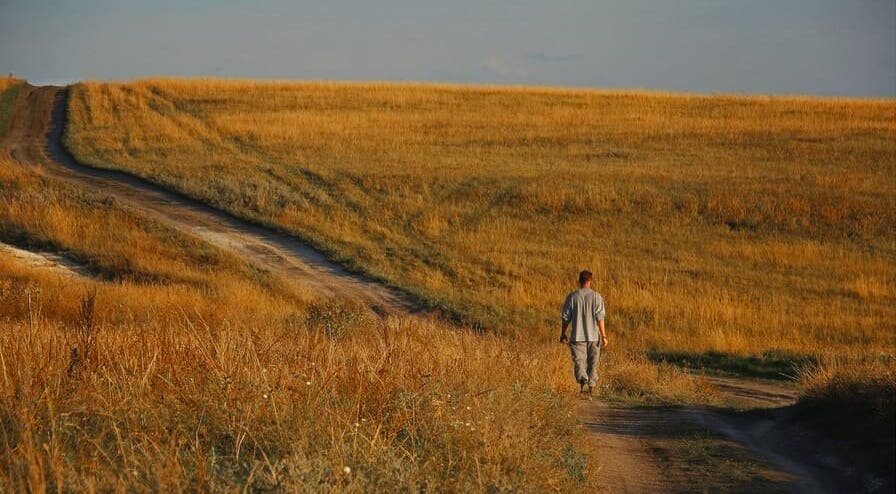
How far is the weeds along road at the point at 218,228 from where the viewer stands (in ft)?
83.7

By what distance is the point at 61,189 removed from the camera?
3250 cm

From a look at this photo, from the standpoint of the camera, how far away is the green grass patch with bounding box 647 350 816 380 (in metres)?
20.5

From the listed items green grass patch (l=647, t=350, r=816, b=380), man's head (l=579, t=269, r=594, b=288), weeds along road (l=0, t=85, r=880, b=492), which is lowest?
green grass patch (l=647, t=350, r=816, b=380)

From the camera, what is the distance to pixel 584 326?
1402cm

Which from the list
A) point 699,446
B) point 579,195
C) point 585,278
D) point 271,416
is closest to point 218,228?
point 579,195

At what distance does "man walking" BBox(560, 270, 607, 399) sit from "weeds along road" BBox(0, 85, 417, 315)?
10.0 meters

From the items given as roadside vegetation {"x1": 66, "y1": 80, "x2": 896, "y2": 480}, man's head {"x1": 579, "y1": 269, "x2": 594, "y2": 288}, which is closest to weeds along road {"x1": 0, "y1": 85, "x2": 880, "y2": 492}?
roadside vegetation {"x1": 66, "y1": 80, "x2": 896, "y2": 480}

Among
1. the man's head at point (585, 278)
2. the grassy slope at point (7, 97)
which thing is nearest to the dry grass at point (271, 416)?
the man's head at point (585, 278)

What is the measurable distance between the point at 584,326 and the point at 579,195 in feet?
73.4

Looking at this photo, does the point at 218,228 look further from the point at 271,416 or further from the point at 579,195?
the point at 271,416

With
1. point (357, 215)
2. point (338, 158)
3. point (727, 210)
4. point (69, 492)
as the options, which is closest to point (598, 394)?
point (69, 492)

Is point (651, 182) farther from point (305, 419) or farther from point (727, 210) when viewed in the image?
point (305, 419)

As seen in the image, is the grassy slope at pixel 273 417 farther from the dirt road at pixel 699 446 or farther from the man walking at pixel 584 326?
the man walking at pixel 584 326

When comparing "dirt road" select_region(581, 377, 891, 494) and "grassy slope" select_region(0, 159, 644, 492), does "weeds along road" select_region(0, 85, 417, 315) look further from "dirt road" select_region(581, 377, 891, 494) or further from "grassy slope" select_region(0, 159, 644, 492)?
"grassy slope" select_region(0, 159, 644, 492)
